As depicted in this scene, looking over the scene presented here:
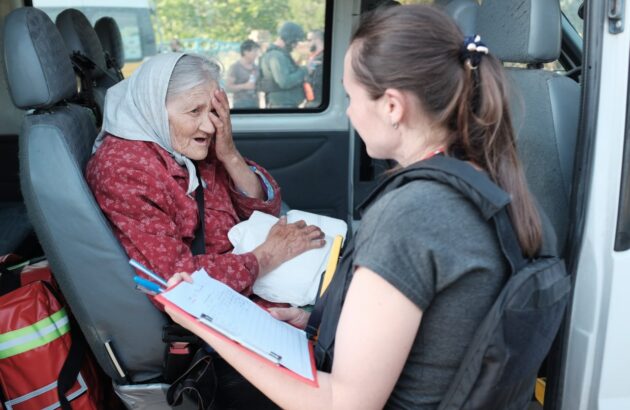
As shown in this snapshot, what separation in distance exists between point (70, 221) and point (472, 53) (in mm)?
1114

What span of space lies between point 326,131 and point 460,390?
2.54 m

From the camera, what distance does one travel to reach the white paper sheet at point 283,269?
190cm

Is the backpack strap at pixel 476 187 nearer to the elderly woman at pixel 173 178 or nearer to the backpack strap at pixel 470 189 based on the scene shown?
the backpack strap at pixel 470 189

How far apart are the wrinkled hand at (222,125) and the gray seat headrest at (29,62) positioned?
1.58 feet

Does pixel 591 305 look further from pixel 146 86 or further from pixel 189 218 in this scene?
pixel 146 86

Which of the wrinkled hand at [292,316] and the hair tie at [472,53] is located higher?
the hair tie at [472,53]

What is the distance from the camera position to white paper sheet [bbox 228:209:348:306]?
6.24ft

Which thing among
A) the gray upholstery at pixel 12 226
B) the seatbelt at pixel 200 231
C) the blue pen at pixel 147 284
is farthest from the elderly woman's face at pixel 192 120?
the gray upholstery at pixel 12 226

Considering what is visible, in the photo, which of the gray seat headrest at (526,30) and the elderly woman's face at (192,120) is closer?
the gray seat headrest at (526,30)

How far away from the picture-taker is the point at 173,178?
184 cm

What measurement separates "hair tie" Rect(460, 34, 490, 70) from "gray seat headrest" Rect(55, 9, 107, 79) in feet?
7.20

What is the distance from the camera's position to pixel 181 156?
1.91 metres

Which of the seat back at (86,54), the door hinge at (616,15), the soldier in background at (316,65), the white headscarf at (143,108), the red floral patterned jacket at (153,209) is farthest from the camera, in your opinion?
the soldier in background at (316,65)

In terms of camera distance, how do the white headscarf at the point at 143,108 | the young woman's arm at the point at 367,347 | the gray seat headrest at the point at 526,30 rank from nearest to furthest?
the young woman's arm at the point at 367,347 → the gray seat headrest at the point at 526,30 → the white headscarf at the point at 143,108
